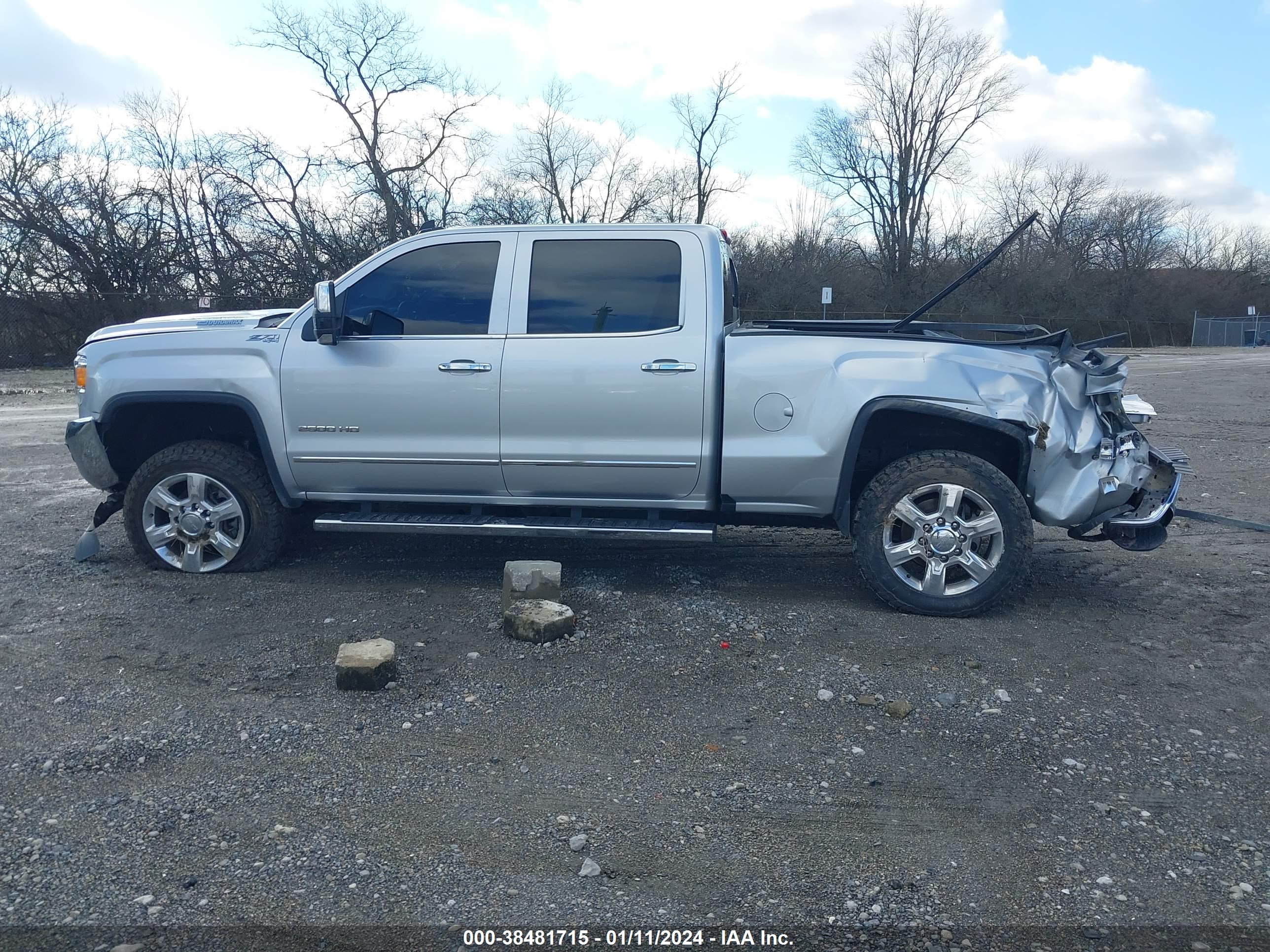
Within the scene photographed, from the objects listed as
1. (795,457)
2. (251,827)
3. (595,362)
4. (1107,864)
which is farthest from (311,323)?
(1107,864)

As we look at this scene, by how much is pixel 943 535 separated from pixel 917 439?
604 mm

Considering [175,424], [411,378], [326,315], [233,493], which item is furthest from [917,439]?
[175,424]

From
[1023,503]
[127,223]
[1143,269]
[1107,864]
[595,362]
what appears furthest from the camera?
[1143,269]

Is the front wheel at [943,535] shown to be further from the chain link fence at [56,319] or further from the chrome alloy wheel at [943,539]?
the chain link fence at [56,319]

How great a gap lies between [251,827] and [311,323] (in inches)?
125

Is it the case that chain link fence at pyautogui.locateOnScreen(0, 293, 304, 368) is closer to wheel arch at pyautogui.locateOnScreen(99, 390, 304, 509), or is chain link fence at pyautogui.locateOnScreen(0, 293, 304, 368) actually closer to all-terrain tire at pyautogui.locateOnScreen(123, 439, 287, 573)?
wheel arch at pyautogui.locateOnScreen(99, 390, 304, 509)

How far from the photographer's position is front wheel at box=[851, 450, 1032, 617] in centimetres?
473

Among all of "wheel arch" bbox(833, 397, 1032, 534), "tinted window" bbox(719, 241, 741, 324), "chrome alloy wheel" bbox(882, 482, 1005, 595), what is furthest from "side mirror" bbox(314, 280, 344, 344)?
"chrome alloy wheel" bbox(882, 482, 1005, 595)

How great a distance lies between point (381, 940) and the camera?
2439mm

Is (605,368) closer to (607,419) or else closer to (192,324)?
(607,419)

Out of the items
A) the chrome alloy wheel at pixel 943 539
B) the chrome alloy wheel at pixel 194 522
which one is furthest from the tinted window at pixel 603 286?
the chrome alloy wheel at pixel 194 522

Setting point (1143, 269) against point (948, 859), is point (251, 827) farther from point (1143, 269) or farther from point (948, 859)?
point (1143, 269)

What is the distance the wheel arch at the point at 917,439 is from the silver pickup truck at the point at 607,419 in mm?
14

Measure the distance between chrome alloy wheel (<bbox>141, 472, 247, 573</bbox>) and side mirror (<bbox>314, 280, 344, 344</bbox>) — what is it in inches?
42.3
